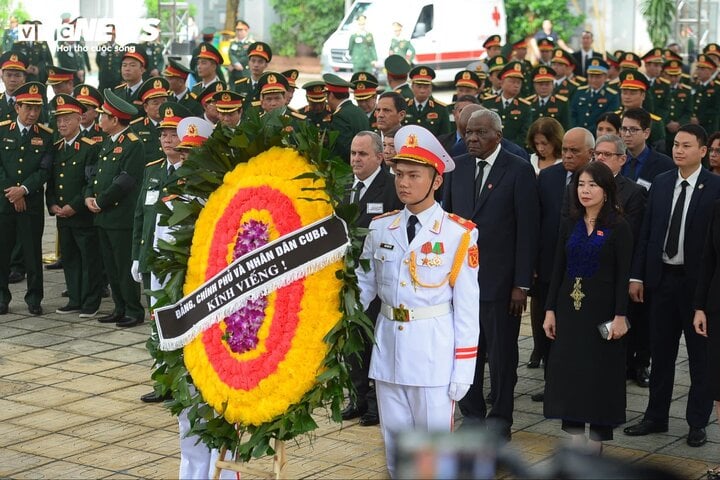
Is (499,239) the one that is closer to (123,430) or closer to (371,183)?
(371,183)

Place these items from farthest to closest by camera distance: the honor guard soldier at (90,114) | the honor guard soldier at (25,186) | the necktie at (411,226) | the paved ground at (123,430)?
the honor guard soldier at (90,114) < the honor guard soldier at (25,186) < the paved ground at (123,430) < the necktie at (411,226)

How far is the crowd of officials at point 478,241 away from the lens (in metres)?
5.63

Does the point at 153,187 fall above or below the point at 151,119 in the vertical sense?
below

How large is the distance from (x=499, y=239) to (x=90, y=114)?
597 cm

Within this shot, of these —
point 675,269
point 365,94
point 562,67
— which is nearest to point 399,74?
point 365,94

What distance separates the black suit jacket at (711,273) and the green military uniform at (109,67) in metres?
14.0

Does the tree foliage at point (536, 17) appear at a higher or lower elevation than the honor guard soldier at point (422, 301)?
higher

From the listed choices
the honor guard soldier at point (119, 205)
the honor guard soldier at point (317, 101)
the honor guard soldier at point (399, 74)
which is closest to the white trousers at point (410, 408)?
the honor guard soldier at point (119, 205)

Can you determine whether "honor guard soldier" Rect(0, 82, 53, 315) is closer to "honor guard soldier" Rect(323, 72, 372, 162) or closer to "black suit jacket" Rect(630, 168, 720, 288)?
"honor guard soldier" Rect(323, 72, 372, 162)

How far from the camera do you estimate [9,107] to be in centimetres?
1354

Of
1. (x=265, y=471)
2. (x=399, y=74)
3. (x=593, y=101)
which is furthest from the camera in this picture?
(x=593, y=101)

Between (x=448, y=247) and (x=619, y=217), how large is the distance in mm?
1527

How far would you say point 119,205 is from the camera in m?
10.7

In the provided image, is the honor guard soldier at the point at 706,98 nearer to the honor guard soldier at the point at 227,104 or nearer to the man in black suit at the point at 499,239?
the honor guard soldier at the point at 227,104
